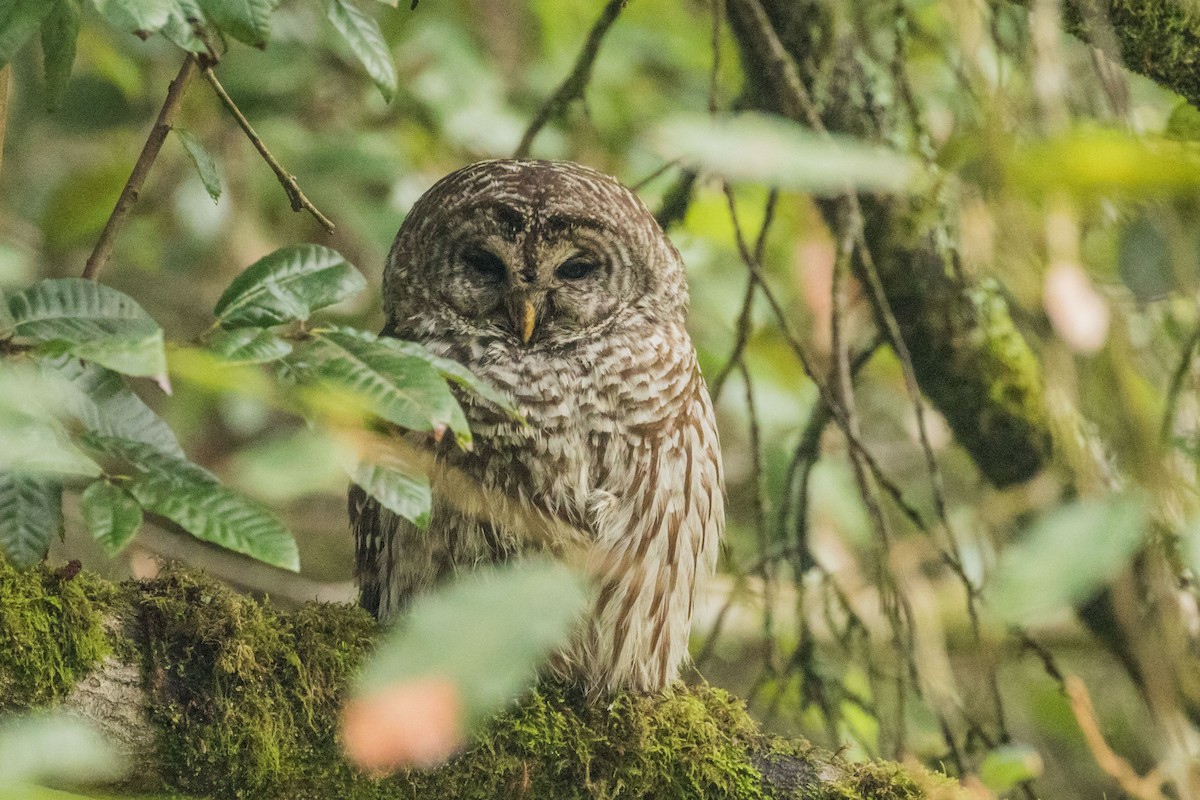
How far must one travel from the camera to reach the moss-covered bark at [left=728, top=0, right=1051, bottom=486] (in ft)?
13.3

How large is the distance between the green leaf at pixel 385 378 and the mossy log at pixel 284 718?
770 millimetres

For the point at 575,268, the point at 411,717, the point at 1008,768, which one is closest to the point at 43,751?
the point at 411,717

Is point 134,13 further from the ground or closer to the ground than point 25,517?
further from the ground

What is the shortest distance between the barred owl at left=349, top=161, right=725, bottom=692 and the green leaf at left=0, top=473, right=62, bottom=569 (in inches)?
47.3

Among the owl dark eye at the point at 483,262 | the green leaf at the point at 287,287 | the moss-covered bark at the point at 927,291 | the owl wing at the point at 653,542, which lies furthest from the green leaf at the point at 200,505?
the moss-covered bark at the point at 927,291

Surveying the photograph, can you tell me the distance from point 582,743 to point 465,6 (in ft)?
11.9

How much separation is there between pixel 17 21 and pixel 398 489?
85cm

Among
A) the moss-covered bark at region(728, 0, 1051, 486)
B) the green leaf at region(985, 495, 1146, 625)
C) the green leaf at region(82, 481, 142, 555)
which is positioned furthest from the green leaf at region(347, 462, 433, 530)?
the moss-covered bark at region(728, 0, 1051, 486)

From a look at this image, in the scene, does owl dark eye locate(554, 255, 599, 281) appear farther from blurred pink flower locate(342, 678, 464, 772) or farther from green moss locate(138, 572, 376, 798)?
blurred pink flower locate(342, 678, 464, 772)

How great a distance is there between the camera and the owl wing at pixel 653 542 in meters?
3.13

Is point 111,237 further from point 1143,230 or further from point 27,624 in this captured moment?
point 1143,230

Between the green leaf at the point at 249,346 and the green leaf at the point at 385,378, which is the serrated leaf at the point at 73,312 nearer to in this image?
the green leaf at the point at 249,346

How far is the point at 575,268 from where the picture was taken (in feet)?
11.3

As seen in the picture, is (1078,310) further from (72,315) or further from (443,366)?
(72,315)
